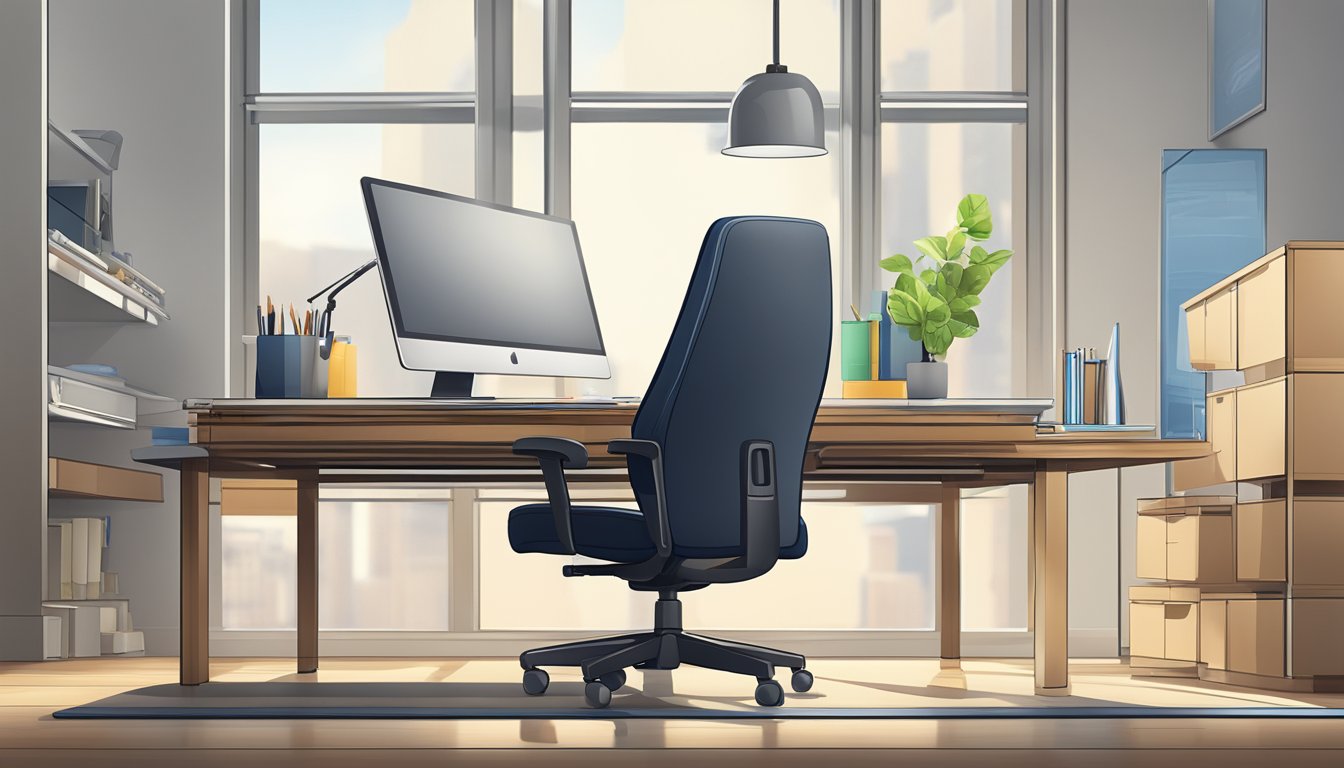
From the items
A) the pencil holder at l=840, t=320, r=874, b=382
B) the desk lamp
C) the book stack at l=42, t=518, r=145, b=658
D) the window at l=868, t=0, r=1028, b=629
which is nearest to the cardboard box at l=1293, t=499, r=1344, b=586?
the pencil holder at l=840, t=320, r=874, b=382

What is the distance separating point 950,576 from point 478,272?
166 cm

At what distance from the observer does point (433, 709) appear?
260cm

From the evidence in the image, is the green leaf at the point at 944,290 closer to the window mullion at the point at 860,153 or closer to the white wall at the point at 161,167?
the window mullion at the point at 860,153

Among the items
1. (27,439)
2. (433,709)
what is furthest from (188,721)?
(27,439)

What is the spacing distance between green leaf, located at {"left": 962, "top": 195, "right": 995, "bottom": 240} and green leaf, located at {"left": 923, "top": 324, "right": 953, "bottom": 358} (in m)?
0.30

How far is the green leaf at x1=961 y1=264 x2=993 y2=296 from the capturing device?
333cm

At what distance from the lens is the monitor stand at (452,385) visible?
310cm

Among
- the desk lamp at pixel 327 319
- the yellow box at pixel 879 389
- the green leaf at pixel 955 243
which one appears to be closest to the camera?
the desk lamp at pixel 327 319

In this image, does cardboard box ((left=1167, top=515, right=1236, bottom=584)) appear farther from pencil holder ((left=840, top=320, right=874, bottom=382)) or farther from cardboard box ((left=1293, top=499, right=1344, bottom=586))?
pencil holder ((left=840, top=320, right=874, bottom=382))

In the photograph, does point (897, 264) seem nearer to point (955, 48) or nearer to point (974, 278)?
point (974, 278)

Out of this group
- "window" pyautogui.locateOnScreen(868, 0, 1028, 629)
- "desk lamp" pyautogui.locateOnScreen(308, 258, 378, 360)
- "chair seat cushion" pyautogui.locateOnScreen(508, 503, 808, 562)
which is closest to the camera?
"chair seat cushion" pyautogui.locateOnScreen(508, 503, 808, 562)

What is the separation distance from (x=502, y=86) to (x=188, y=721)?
2.61 m

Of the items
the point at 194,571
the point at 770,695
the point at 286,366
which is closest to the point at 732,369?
the point at 770,695

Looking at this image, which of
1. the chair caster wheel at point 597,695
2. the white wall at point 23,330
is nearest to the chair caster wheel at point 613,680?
the chair caster wheel at point 597,695
